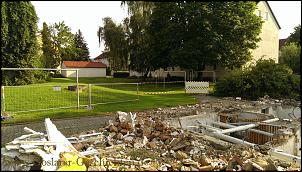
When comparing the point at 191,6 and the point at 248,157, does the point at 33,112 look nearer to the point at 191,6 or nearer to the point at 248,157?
the point at 248,157

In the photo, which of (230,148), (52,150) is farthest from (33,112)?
(230,148)

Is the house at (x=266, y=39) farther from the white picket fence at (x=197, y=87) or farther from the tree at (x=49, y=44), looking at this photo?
the tree at (x=49, y=44)

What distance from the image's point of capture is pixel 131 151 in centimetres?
769

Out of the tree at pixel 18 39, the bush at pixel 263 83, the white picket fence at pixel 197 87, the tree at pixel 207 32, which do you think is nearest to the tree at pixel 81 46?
the tree at pixel 18 39

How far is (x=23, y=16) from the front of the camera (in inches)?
1080

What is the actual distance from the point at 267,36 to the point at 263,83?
812 inches

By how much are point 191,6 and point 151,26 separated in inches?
224

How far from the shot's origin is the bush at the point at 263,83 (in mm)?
19984

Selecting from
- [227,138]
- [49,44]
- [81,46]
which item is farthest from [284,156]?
[81,46]

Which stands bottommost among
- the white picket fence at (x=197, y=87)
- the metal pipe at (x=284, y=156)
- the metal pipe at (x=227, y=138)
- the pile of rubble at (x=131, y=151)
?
the metal pipe at (x=284, y=156)

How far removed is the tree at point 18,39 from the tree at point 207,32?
12287 millimetres

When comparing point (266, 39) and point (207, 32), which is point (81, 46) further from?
point (207, 32)

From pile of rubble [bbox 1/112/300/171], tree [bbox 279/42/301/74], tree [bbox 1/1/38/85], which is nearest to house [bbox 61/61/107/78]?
tree [bbox 1/1/38/85]

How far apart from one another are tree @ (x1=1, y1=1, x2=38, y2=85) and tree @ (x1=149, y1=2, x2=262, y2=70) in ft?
40.3
